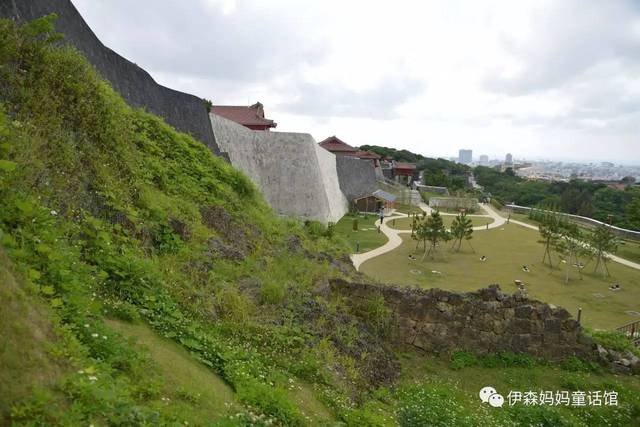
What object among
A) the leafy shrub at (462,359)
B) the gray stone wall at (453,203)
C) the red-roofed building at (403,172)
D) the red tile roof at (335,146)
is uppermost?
the red tile roof at (335,146)

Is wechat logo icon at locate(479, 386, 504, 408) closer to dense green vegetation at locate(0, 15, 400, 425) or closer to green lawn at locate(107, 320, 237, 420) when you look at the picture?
dense green vegetation at locate(0, 15, 400, 425)

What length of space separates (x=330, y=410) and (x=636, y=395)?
8.08 meters

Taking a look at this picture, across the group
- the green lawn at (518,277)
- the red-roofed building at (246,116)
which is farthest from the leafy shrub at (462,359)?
the red-roofed building at (246,116)

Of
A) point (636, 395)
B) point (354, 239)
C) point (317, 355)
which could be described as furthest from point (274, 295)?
point (354, 239)

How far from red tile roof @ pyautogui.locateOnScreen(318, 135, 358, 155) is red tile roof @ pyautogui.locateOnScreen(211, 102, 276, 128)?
17.1 metres

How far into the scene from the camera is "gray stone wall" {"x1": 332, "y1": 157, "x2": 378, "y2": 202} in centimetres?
4034

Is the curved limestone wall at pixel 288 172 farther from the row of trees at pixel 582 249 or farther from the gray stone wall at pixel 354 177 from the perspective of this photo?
the row of trees at pixel 582 249

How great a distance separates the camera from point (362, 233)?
29.3m

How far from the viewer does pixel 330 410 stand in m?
5.54

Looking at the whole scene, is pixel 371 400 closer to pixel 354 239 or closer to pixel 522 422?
pixel 522 422

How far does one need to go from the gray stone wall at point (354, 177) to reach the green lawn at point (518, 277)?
13579 millimetres

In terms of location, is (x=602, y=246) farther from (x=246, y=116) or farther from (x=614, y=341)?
(x=246, y=116)

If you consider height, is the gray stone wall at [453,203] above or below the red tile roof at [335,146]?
below

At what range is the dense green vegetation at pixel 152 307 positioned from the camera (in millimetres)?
3312
